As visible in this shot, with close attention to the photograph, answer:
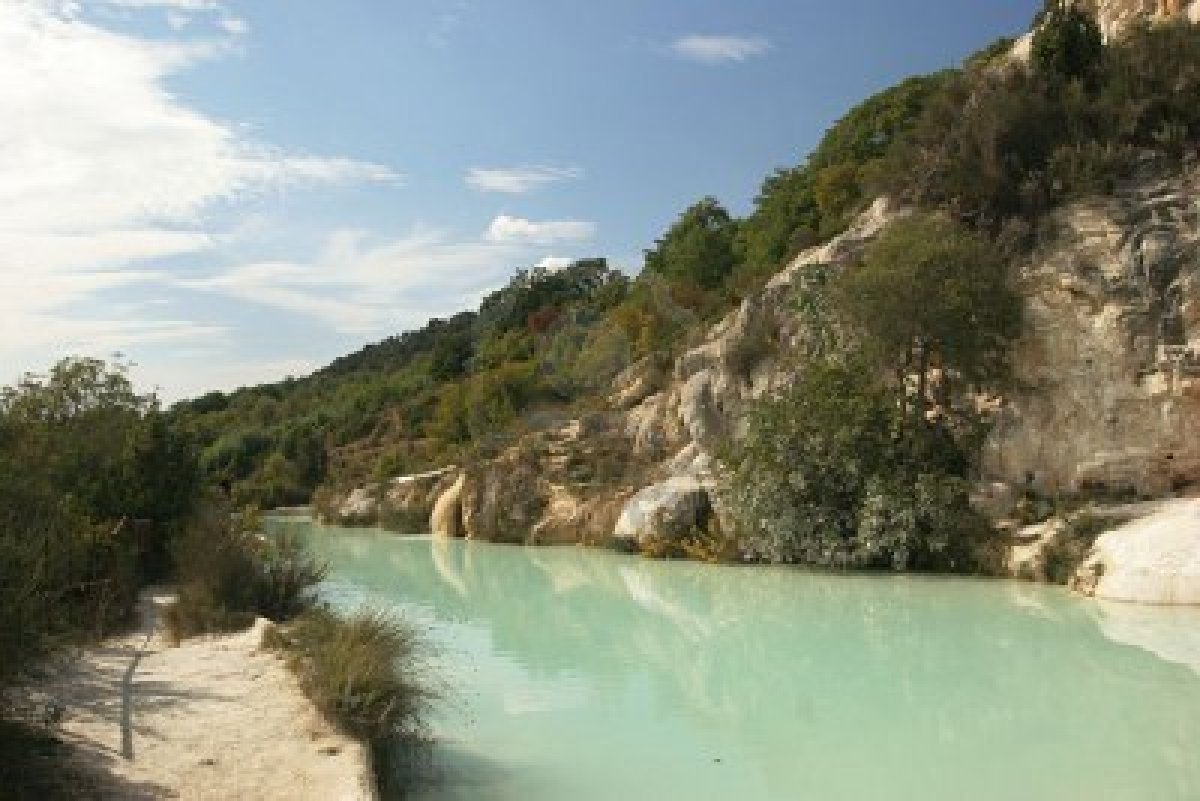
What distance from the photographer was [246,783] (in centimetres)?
649

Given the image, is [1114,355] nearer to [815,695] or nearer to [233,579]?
[815,695]

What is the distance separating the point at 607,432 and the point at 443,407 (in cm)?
2277

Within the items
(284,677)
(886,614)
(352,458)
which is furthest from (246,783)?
(352,458)

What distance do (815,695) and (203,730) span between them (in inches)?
214

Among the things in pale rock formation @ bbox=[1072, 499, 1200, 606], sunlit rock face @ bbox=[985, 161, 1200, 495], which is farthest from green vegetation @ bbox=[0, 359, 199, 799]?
sunlit rock face @ bbox=[985, 161, 1200, 495]

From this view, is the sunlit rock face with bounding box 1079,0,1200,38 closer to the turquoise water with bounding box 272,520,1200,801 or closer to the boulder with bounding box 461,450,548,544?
the turquoise water with bounding box 272,520,1200,801

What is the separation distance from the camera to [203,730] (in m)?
7.56

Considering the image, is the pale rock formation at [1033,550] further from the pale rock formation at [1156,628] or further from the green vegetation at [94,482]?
the green vegetation at [94,482]

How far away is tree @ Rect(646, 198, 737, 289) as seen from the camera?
53.5m

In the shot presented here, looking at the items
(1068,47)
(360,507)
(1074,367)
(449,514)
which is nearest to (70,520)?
(1074,367)

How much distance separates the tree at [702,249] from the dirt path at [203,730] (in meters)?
43.7

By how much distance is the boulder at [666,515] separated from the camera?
82.1ft

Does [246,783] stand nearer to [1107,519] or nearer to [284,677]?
[284,677]

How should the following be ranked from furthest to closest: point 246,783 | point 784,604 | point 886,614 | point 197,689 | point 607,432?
1. point 607,432
2. point 784,604
3. point 886,614
4. point 197,689
5. point 246,783
